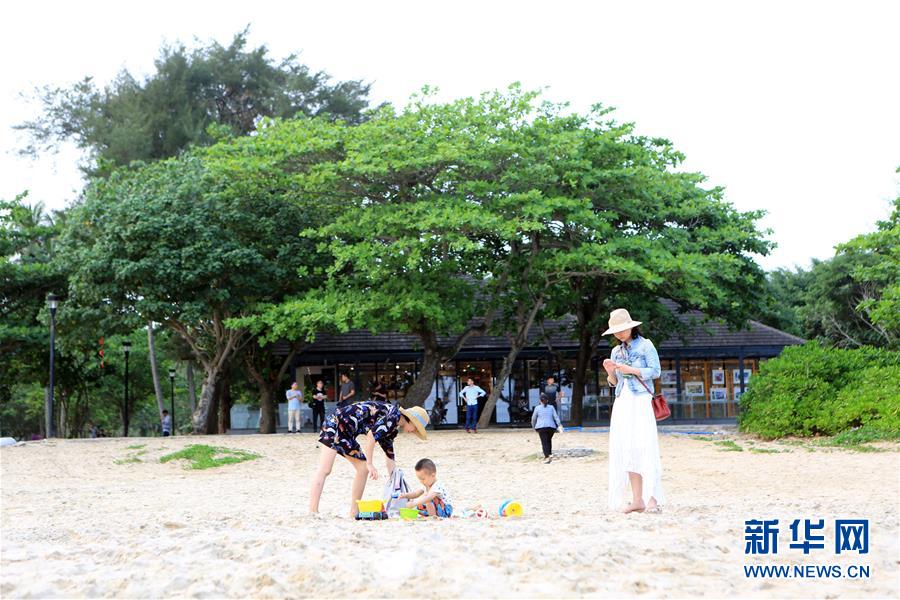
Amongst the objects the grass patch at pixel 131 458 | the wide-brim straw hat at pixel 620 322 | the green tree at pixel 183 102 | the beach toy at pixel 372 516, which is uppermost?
the green tree at pixel 183 102

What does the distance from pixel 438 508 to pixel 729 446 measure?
1176cm

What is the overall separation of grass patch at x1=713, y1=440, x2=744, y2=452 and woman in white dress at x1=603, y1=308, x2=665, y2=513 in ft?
35.4

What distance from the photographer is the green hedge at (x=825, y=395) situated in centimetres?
1981

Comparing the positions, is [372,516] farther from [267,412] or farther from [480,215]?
[267,412]

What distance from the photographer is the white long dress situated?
8883 mm

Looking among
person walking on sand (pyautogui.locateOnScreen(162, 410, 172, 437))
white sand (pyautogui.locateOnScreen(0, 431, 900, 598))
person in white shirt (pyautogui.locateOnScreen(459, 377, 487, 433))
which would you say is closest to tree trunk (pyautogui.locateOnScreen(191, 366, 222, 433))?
person walking on sand (pyautogui.locateOnScreen(162, 410, 172, 437))

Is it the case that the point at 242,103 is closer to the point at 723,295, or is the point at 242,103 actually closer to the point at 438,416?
the point at 438,416

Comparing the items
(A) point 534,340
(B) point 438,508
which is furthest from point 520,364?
(B) point 438,508

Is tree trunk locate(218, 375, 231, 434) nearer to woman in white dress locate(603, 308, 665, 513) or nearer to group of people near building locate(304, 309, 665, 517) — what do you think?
group of people near building locate(304, 309, 665, 517)

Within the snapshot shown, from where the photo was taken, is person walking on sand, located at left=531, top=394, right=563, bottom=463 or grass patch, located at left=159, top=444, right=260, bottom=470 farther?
grass patch, located at left=159, top=444, right=260, bottom=470

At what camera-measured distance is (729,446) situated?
65.3 feet

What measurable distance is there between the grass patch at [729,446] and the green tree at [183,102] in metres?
25.2

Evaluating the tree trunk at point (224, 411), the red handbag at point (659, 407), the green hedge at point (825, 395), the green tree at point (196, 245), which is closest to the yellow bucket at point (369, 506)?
the red handbag at point (659, 407)

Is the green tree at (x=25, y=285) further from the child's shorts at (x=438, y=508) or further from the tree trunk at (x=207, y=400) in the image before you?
the child's shorts at (x=438, y=508)
